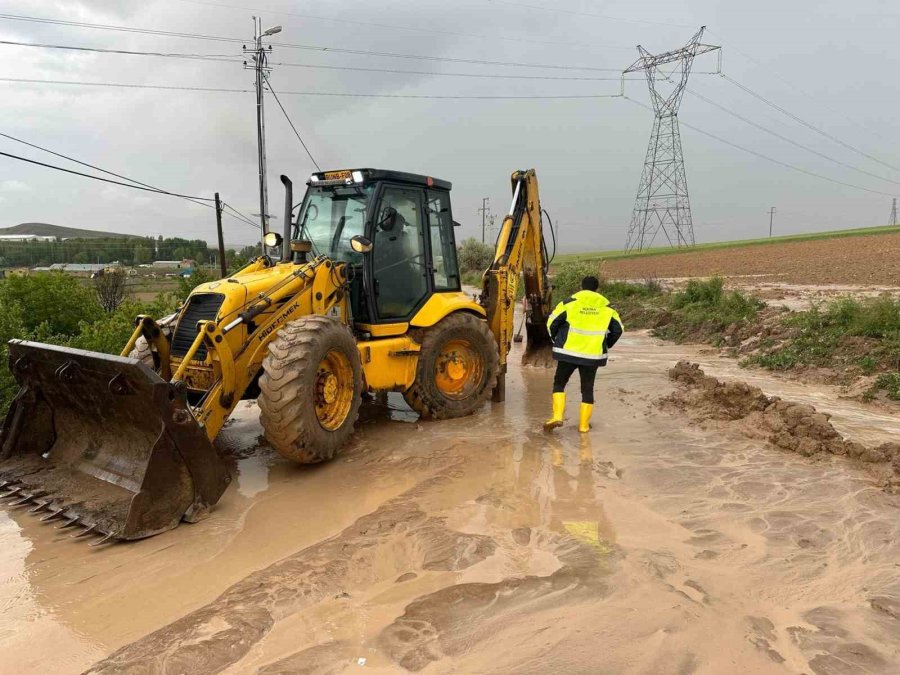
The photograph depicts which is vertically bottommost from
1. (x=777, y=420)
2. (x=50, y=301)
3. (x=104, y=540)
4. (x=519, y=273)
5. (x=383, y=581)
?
(x=383, y=581)

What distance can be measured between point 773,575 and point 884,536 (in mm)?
1053

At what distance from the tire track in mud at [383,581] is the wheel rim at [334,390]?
3.62 feet

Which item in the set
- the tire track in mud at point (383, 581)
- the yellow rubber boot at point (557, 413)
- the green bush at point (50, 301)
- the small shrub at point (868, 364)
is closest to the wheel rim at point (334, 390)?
the tire track in mud at point (383, 581)

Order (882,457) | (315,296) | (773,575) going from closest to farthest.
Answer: (773,575)
(882,457)
(315,296)

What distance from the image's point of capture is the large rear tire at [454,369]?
646cm

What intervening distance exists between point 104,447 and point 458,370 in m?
3.72

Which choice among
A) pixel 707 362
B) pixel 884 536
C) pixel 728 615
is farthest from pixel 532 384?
pixel 728 615

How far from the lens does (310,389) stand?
15.4 feet

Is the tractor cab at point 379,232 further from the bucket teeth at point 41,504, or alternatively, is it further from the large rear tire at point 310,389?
the bucket teeth at point 41,504

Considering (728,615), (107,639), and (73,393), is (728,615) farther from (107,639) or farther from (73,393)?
(73,393)

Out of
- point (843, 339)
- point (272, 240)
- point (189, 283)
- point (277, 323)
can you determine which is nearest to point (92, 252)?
point (189, 283)

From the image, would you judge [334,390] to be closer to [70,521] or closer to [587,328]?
[70,521]

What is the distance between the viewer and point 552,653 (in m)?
2.79

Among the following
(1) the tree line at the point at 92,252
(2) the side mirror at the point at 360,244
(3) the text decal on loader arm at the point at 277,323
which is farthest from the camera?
(1) the tree line at the point at 92,252
